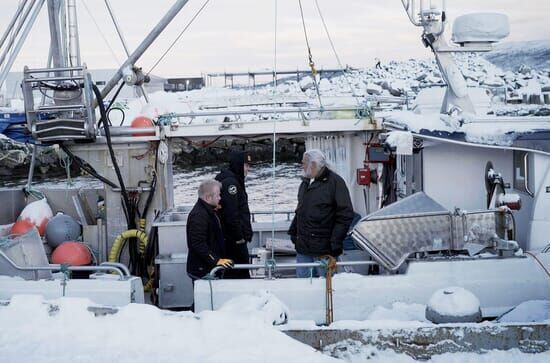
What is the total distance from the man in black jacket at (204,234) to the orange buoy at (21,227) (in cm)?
330

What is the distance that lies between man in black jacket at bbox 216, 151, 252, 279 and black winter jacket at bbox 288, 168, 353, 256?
800 mm

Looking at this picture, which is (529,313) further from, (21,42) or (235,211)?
(21,42)

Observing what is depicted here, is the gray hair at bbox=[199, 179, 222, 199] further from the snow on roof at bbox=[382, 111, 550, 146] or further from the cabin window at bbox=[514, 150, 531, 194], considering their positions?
the cabin window at bbox=[514, 150, 531, 194]

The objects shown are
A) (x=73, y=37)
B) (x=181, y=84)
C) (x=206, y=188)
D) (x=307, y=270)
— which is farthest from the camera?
(x=181, y=84)

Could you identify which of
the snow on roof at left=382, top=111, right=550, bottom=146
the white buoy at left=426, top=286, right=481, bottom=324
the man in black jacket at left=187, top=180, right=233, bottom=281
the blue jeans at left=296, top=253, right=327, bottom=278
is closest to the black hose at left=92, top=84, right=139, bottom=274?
the man in black jacket at left=187, top=180, right=233, bottom=281

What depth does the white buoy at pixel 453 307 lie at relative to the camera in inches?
225

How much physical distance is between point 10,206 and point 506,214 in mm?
6687

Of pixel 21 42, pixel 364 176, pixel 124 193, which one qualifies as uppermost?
pixel 21 42

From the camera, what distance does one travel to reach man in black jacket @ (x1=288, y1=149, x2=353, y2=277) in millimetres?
6754

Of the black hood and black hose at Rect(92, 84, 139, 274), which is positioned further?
black hose at Rect(92, 84, 139, 274)

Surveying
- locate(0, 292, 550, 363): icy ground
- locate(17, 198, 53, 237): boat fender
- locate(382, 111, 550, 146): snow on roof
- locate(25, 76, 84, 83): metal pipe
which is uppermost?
locate(25, 76, 84, 83): metal pipe

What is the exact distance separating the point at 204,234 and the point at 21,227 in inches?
144

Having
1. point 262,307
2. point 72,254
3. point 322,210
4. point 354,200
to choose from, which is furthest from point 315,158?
point 72,254

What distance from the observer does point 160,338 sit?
5.57 meters
